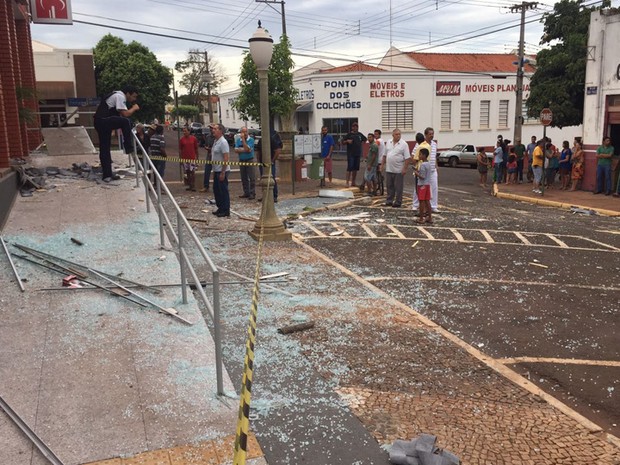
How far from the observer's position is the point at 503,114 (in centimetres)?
4347

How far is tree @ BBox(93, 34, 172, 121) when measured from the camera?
4662cm

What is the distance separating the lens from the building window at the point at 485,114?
140 ft

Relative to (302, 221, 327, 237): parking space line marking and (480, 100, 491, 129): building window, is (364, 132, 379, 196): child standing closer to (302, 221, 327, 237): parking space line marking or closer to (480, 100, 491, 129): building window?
(302, 221, 327, 237): parking space line marking

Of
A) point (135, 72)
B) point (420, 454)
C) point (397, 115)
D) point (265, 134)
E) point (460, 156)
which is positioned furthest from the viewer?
point (135, 72)

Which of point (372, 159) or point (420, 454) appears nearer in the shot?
point (420, 454)

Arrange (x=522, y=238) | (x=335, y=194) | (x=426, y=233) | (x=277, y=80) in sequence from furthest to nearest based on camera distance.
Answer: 1. (x=277, y=80)
2. (x=335, y=194)
3. (x=426, y=233)
4. (x=522, y=238)

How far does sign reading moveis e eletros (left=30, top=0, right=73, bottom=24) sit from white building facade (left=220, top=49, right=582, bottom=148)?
26.4 meters

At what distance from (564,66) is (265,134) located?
18041 mm

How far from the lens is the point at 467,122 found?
139 feet

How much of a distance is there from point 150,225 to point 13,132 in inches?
227

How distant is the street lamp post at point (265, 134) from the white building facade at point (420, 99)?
2973 cm

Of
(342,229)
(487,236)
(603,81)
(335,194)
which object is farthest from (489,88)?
(342,229)

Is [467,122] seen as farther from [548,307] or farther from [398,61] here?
[548,307]

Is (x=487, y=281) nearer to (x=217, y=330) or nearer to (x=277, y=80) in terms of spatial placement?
(x=217, y=330)
